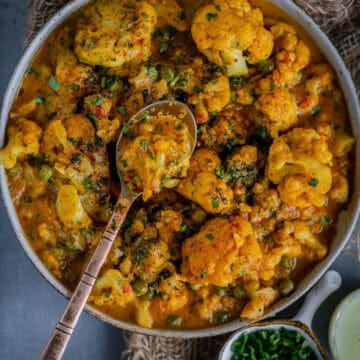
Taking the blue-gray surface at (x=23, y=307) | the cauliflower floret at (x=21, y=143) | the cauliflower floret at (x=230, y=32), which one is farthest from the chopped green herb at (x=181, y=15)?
the blue-gray surface at (x=23, y=307)

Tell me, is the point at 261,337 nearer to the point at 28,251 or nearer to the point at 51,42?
the point at 28,251

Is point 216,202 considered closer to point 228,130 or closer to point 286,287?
point 228,130

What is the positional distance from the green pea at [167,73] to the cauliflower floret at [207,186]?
1.54 ft

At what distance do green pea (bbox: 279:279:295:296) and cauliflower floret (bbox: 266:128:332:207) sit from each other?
0.48 m

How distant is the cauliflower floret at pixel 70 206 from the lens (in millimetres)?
3466

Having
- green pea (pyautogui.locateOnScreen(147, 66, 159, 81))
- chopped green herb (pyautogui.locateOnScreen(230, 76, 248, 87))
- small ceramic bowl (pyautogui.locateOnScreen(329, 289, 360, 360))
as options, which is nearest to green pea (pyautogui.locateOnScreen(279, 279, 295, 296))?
small ceramic bowl (pyautogui.locateOnScreen(329, 289, 360, 360))

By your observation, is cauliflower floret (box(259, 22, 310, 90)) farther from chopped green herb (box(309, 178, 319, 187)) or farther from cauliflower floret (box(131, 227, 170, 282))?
cauliflower floret (box(131, 227, 170, 282))

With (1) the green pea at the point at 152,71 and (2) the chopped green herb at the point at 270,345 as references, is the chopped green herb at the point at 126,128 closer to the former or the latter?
(1) the green pea at the point at 152,71

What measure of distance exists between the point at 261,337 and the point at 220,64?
1860 millimetres

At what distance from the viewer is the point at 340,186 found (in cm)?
362

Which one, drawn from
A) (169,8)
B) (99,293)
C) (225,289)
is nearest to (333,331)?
(225,289)

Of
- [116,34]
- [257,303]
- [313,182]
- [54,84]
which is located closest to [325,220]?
[313,182]

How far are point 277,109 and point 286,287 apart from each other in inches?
42.0

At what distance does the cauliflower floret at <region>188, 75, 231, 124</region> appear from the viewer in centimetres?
351
